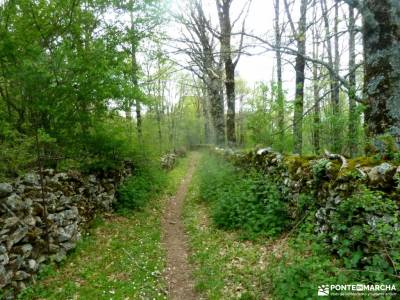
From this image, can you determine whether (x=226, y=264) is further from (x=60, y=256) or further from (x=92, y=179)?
(x=92, y=179)

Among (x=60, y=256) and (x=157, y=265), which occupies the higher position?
(x=60, y=256)

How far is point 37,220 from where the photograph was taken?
5.98 m


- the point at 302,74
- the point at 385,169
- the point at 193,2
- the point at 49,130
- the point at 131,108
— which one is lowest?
the point at 385,169

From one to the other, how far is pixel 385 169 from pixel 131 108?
24.3ft

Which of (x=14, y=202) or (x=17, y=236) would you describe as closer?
(x=17, y=236)

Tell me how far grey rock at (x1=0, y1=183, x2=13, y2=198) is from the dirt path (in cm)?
327

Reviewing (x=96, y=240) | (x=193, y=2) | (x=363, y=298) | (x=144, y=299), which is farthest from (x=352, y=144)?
(x=193, y=2)

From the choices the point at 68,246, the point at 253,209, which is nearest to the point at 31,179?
the point at 68,246

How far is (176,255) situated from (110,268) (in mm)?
1430

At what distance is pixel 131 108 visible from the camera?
9547 millimetres

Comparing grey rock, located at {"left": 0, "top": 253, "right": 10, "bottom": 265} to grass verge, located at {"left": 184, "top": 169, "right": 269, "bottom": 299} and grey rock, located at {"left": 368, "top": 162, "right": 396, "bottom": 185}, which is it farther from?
grey rock, located at {"left": 368, "top": 162, "right": 396, "bottom": 185}

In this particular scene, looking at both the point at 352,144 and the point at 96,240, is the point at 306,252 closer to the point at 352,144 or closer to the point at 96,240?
the point at 352,144

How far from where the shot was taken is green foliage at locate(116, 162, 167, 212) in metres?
10.0

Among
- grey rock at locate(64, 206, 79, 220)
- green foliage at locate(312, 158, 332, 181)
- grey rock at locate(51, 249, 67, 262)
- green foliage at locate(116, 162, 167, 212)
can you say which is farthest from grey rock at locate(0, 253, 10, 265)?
green foliage at locate(312, 158, 332, 181)
